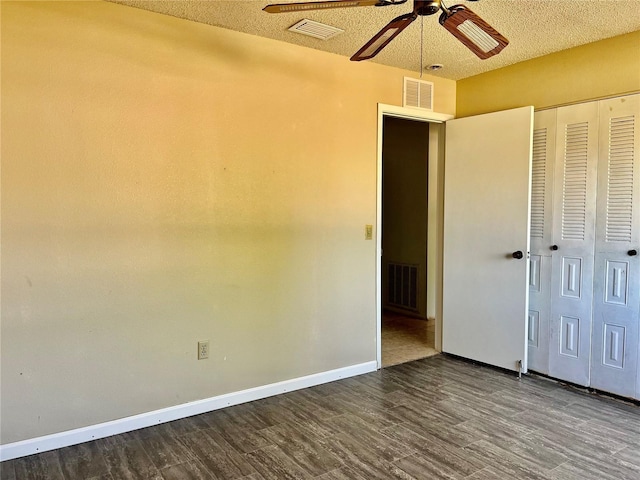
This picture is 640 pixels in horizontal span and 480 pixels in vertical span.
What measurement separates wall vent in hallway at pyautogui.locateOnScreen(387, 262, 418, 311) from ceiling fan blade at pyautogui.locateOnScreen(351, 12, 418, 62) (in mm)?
3799

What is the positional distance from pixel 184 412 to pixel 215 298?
2.41ft

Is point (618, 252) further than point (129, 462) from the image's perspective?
Yes

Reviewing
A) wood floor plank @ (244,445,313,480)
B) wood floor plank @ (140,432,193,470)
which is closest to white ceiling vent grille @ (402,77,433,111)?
wood floor plank @ (244,445,313,480)

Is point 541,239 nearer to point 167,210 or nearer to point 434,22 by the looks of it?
point 434,22

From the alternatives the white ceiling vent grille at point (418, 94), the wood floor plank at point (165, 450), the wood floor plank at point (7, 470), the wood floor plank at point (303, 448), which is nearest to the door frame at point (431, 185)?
the white ceiling vent grille at point (418, 94)

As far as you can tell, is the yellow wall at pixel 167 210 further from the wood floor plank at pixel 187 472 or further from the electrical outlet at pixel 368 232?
the wood floor plank at pixel 187 472

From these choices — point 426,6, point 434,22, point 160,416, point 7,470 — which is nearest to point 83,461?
point 7,470

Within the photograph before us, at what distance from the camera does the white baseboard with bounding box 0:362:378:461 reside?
238cm

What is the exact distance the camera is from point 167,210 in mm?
2715

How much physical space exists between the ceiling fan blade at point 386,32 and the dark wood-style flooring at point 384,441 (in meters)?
2.05

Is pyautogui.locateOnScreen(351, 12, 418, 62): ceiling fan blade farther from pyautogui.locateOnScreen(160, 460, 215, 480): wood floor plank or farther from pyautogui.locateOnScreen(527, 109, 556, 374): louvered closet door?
pyautogui.locateOnScreen(160, 460, 215, 480): wood floor plank

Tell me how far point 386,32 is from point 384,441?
2134mm

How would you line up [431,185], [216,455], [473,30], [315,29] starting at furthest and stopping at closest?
[431,185] → [315,29] → [216,455] → [473,30]

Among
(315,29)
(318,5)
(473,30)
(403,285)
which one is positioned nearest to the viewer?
(318,5)
